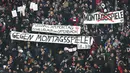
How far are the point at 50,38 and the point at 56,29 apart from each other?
22.5 inches

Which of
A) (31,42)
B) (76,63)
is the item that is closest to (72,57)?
(76,63)

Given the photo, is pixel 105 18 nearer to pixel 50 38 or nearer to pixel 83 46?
pixel 83 46

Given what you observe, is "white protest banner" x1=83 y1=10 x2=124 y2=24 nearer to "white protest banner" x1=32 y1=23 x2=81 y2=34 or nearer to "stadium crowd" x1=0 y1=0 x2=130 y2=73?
"stadium crowd" x1=0 y1=0 x2=130 y2=73

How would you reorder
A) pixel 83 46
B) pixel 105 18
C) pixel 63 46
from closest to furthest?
pixel 83 46
pixel 63 46
pixel 105 18

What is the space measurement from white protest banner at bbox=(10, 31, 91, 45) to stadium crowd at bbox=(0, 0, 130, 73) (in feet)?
0.77

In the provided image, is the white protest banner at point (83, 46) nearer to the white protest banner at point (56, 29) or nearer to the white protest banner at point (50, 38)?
the white protest banner at point (50, 38)

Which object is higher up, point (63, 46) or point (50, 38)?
point (50, 38)

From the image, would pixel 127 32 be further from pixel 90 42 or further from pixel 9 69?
pixel 9 69

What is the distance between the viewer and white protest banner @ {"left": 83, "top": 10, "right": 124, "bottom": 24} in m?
29.9

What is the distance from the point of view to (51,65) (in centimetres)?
2866

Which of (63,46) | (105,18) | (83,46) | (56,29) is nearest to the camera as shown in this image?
(83,46)

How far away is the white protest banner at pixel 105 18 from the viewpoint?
98.2 feet

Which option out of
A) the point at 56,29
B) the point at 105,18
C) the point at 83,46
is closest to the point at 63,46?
the point at 56,29

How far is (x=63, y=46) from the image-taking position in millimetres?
30156
